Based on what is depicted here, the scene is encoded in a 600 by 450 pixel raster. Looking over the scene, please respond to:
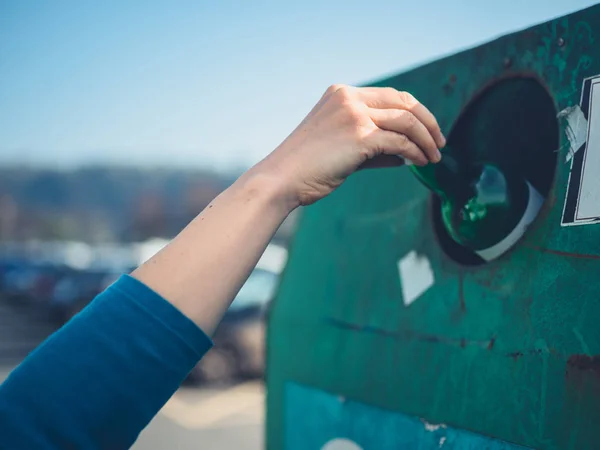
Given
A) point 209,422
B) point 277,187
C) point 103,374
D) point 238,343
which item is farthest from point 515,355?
point 238,343

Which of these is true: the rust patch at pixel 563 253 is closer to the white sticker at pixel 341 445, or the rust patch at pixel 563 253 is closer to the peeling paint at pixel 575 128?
the peeling paint at pixel 575 128

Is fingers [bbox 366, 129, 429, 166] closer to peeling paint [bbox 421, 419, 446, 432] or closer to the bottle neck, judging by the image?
the bottle neck

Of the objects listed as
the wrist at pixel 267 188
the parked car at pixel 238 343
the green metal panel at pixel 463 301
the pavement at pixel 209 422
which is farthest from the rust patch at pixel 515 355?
the parked car at pixel 238 343

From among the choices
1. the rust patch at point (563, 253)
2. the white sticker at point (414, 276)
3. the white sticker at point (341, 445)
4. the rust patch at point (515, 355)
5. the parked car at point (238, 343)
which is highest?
the parked car at point (238, 343)

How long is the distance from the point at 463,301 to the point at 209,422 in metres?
5.17

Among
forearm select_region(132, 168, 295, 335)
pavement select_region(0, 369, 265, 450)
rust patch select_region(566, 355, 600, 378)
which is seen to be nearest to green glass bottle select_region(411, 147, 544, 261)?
rust patch select_region(566, 355, 600, 378)

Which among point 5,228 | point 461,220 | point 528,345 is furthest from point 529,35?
point 5,228

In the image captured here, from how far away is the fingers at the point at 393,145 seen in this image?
32.6 inches

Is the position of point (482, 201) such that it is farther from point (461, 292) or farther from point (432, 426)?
point (432, 426)

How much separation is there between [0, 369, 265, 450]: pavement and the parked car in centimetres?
17

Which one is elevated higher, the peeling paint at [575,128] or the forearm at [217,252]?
the peeling paint at [575,128]

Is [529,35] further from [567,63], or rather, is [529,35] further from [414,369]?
[414,369]

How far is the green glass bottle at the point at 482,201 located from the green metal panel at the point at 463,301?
30mm

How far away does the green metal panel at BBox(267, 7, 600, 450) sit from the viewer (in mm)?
892
